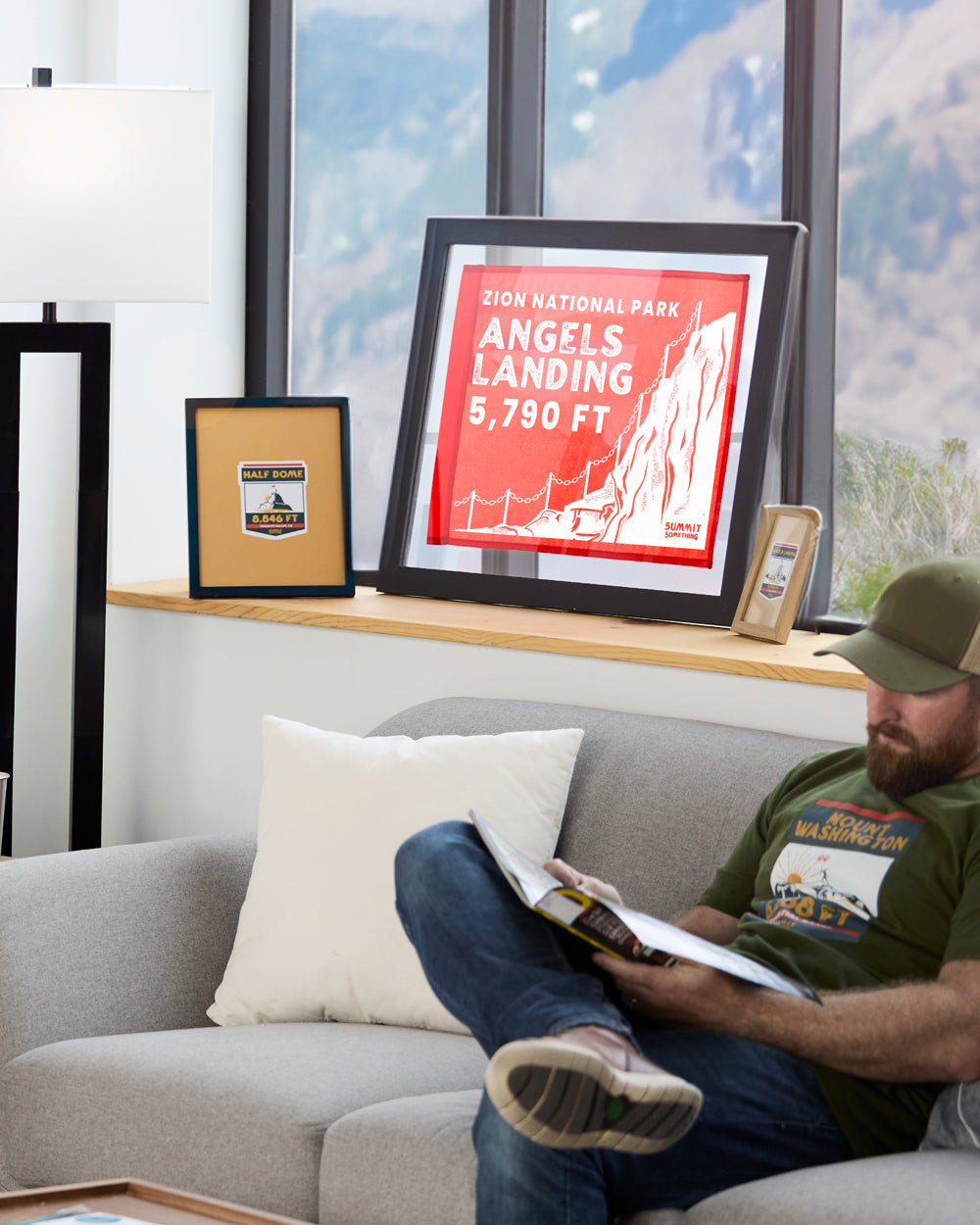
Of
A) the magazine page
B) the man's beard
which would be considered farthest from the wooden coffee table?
the man's beard

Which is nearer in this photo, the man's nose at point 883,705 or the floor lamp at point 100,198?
the man's nose at point 883,705

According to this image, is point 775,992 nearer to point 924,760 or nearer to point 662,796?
point 924,760

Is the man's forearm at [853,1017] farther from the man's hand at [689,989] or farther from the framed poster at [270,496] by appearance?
the framed poster at [270,496]

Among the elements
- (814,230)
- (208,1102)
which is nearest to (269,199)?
(814,230)

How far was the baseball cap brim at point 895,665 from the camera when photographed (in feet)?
5.40

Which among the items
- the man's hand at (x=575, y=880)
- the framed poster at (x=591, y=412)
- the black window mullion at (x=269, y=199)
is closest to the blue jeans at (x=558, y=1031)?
the man's hand at (x=575, y=880)

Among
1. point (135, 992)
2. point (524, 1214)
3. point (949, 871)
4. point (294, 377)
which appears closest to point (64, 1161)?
point (135, 992)

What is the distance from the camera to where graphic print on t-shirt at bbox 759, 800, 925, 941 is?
1658mm

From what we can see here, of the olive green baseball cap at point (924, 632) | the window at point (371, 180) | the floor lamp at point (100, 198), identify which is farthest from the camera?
the window at point (371, 180)

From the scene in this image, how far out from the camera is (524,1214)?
4.52 ft

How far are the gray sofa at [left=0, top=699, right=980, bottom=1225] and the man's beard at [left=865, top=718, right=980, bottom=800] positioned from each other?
0.34m

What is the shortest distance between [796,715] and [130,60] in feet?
6.41

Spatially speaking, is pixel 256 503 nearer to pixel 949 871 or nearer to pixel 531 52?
pixel 531 52

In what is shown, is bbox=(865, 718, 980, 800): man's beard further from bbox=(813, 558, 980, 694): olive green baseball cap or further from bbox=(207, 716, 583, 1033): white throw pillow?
bbox=(207, 716, 583, 1033): white throw pillow
